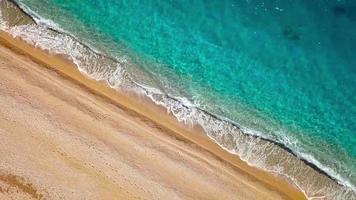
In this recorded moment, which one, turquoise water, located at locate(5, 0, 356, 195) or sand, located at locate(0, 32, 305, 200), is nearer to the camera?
sand, located at locate(0, 32, 305, 200)

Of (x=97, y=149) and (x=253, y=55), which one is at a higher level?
(x=253, y=55)

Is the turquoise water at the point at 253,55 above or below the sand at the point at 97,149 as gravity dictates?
above

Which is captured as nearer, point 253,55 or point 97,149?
point 97,149

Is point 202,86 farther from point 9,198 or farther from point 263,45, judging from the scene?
point 9,198

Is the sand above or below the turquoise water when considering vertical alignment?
below

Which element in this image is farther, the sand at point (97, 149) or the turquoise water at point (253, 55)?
the turquoise water at point (253, 55)
